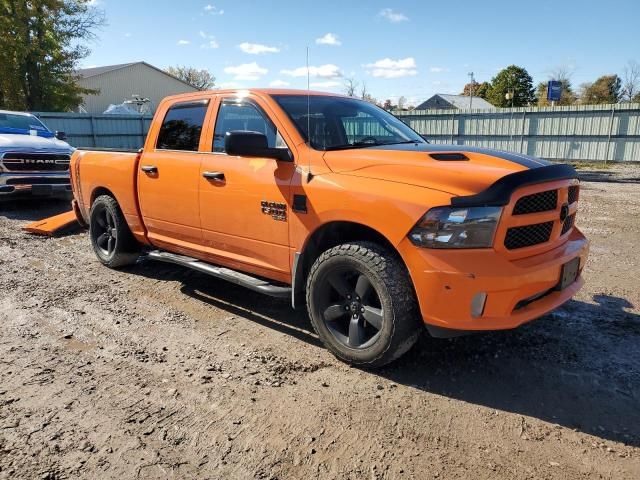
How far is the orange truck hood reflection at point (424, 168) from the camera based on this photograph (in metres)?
2.97

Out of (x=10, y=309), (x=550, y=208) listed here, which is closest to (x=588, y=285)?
(x=550, y=208)

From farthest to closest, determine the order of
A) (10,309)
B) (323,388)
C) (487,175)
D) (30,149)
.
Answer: (30,149) < (10,309) < (323,388) < (487,175)

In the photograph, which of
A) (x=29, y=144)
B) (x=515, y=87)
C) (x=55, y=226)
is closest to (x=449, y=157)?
(x=55, y=226)

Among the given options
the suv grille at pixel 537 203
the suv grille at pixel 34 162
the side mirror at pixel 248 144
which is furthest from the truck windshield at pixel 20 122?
the suv grille at pixel 537 203

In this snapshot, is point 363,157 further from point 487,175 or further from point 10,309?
point 10,309

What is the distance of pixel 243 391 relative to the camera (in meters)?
3.19

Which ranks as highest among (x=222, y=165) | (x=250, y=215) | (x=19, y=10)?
(x=19, y=10)

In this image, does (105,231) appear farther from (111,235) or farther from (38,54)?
(38,54)

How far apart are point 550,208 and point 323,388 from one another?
1885mm

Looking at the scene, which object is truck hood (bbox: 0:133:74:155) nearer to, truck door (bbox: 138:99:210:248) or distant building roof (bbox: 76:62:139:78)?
truck door (bbox: 138:99:210:248)

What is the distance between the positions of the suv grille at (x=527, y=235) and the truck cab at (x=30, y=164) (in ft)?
32.2

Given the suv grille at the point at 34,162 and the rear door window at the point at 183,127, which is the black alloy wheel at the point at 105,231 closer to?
the rear door window at the point at 183,127

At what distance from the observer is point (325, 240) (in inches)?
146

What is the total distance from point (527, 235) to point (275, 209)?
177 cm
